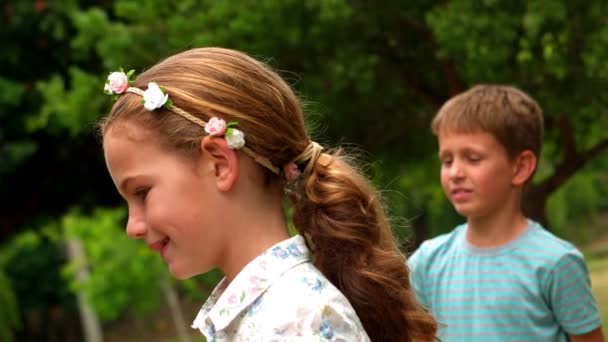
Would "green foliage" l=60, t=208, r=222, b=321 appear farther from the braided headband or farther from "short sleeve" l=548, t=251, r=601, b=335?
the braided headband

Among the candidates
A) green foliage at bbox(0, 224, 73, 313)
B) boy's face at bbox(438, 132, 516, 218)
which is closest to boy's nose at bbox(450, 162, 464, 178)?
boy's face at bbox(438, 132, 516, 218)

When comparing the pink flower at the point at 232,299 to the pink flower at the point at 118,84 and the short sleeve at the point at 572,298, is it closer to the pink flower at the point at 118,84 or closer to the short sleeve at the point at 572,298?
the pink flower at the point at 118,84

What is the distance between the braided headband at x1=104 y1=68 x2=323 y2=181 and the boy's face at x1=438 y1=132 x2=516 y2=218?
1.54 m

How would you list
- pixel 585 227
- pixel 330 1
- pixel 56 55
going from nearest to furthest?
pixel 330 1 → pixel 56 55 → pixel 585 227

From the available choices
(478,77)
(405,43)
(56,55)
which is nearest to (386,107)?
(405,43)

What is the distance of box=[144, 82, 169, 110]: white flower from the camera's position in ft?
6.72

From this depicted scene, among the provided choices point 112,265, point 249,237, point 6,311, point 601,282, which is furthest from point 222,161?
point 601,282

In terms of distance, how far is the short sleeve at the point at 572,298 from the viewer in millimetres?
3381

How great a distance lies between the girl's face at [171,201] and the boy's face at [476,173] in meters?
1.77

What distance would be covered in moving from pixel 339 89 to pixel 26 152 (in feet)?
18.2

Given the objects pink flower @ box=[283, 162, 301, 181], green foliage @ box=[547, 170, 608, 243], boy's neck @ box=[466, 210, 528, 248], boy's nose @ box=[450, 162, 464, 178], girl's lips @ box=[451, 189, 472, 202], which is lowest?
green foliage @ box=[547, 170, 608, 243]

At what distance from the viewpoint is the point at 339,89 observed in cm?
829

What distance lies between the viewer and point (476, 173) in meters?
3.66

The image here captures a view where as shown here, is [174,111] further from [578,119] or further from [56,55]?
[56,55]
